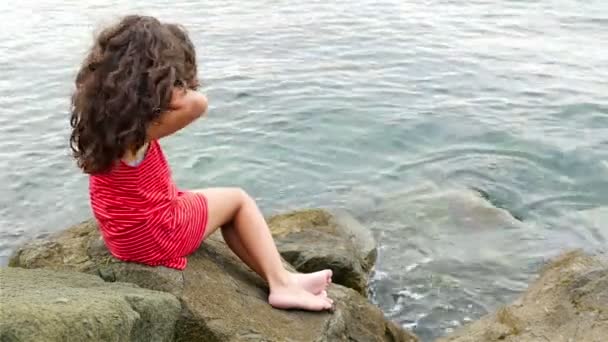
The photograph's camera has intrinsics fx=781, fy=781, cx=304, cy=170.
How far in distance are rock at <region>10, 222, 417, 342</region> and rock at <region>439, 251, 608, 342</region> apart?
2.17ft

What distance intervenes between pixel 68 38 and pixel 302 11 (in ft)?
16.0

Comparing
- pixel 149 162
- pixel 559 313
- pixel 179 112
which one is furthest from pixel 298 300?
pixel 559 313

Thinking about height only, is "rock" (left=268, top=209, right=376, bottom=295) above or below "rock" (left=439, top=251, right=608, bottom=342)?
below

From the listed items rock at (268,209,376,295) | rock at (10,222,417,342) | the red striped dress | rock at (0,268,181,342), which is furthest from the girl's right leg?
rock at (268,209,376,295)

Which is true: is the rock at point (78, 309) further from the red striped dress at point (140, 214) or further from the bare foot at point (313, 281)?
the bare foot at point (313, 281)

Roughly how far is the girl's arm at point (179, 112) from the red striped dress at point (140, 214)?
0.16 metres

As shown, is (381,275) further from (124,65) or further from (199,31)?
(199,31)

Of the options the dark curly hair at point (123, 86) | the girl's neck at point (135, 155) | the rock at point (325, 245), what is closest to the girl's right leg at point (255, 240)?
the girl's neck at point (135, 155)

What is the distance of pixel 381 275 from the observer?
6.69 metres

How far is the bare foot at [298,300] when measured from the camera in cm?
433

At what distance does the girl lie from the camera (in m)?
3.96

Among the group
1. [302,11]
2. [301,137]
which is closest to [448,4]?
[302,11]

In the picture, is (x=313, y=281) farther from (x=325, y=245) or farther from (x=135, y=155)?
(x=325, y=245)

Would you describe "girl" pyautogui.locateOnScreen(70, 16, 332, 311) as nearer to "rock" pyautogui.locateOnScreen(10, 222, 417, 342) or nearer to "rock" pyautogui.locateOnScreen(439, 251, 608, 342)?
"rock" pyautogui.locateOnScreen(10, 222, 417, 342)
